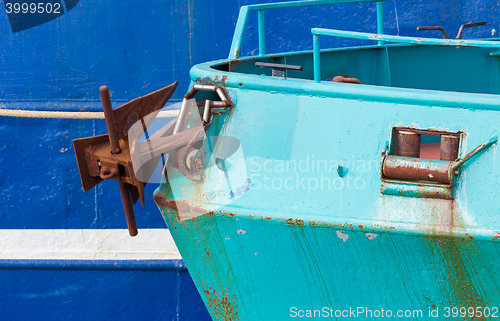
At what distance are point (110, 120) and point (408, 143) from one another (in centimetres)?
109

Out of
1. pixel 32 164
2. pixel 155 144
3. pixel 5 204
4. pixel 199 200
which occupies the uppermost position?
pixel 155 144

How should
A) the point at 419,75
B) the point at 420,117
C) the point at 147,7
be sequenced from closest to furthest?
1. the point at 420,117
2. the point at 419,75
3. the point at 147,7

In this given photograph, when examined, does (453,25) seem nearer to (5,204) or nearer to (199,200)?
(199,200)

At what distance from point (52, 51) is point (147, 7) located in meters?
0.81

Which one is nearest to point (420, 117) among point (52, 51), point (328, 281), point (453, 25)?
point (328, 281)

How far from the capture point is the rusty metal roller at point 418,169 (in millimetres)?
1500

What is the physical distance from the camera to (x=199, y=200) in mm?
1749

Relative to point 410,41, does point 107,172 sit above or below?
below

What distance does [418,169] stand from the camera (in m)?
1.52
